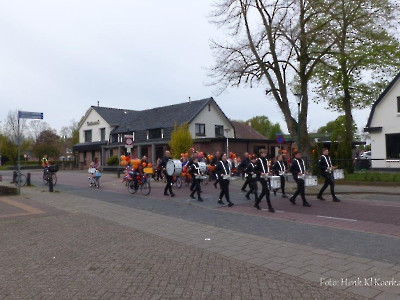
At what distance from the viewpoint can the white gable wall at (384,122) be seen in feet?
85.2

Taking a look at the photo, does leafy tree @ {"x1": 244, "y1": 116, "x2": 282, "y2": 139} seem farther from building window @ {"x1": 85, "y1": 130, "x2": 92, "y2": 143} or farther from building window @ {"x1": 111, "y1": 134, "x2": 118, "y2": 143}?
building window @ {"x1": 111, "y1": 134, "x2": 118, "y2": 143}

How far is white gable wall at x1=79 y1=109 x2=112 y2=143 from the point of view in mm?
48688

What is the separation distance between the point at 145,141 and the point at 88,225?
33123mm

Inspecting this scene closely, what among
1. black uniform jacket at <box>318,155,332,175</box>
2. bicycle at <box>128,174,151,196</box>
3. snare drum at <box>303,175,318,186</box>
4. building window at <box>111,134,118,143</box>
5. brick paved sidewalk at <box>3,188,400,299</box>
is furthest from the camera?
building window at <box>111,134,118,143</box>

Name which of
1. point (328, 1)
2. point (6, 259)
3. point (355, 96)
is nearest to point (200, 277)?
point (6, 259)

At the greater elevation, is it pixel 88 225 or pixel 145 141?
pixel 145 141

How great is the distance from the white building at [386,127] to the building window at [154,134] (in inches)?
848

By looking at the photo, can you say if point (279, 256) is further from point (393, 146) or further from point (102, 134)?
point (102, 134)

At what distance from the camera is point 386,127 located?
26.5 m

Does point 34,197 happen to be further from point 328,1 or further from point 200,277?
point 328,1

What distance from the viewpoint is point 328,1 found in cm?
1962

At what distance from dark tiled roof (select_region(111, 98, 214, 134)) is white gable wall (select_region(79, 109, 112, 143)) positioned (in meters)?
1.86

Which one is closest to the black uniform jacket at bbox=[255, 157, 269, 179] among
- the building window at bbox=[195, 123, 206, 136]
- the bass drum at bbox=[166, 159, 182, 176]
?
the bass drum at bbox=[166, 159, 182, 176]

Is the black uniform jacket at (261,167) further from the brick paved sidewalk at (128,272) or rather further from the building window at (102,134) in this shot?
the building window at (102,134)
